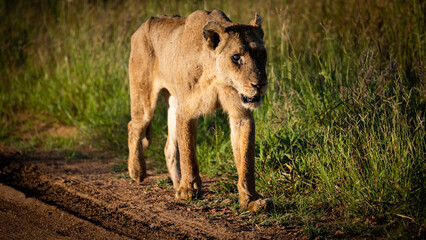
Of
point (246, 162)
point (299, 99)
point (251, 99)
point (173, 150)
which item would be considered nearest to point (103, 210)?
point (173, 150)

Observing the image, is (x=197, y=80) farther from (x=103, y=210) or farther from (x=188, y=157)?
(x=103, y=210)

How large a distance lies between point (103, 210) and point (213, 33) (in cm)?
196

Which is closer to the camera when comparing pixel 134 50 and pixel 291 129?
pixel 291 129

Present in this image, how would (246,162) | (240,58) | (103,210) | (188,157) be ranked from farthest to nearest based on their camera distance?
(188,157) < (103,210) < (246,162) < (240,58)

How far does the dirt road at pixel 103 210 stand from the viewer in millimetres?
3875

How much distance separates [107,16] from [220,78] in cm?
526

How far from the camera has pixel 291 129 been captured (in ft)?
16.3

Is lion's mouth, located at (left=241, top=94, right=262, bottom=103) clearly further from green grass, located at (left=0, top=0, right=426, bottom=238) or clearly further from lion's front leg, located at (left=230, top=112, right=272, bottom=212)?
green grass, located at (left=0, top=0, right=426, bottom=238)

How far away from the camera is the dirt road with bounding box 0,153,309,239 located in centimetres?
388

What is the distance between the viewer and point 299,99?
5.43 metres

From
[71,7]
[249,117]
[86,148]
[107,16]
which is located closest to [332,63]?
[249,117]

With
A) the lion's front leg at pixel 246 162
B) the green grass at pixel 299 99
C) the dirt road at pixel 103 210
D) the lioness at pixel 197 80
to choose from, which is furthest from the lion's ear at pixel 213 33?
the dirt road at pixel 103 210

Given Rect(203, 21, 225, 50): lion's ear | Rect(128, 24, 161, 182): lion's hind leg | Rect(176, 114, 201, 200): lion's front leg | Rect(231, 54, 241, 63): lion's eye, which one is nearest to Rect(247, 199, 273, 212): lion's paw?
Rect(176, 114, 201, 200): lion's front leg

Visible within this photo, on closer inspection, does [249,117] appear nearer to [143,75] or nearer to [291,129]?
[291,129]
